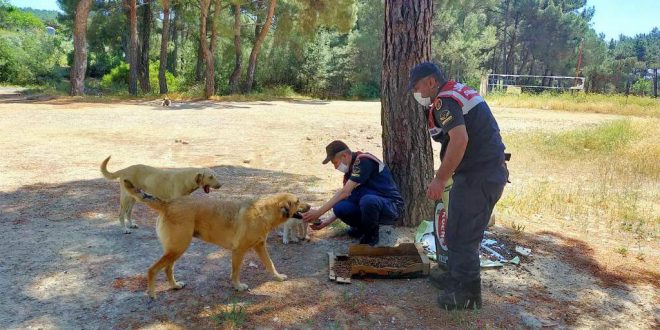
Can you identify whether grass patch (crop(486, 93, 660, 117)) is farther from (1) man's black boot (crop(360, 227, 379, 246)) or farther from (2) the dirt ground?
(1) man's black boot (crop(360, 227, 379, 246))

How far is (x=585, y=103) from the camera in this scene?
93.4 ft

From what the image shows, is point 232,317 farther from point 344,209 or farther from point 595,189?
point 595,189

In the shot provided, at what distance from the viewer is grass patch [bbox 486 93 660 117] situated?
85.3 ft

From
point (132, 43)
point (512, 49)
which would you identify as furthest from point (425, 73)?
point (512, 49)

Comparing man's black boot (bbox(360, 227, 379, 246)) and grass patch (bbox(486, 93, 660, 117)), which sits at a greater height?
grass patch (bbox(486, 93, 660, 117))

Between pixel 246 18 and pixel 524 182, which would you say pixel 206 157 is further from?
pixel 246 18

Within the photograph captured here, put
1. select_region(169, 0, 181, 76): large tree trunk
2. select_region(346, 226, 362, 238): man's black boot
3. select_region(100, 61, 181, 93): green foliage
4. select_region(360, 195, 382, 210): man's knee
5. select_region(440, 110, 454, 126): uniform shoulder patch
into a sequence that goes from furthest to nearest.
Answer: select_region(169, 0, 181, 76): large tree trunk → select_region(100, 61, 181, 93): green foliage → select_region(346, 226, 362, 238): man's black boot → select_region(360, 195, 382, 210): man's knee → select_region(440, 110, 454, 126): uniform shoulder patch

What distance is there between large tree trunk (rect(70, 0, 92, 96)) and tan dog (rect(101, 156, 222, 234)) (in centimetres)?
1982

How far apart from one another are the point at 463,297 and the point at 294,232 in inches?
92.7

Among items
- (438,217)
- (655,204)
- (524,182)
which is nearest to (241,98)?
(524,182)

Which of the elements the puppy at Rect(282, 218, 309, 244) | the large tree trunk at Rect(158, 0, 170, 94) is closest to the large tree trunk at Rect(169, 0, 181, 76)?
the large tree trunk at Rect(158, 0, 170, 94)

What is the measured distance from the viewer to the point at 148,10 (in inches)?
1245

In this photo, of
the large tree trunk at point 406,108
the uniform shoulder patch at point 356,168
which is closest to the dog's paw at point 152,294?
the uniform shoulder patch at point 356,168

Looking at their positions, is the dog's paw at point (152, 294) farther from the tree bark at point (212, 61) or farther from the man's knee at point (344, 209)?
the tree bark at point (212, 61)
